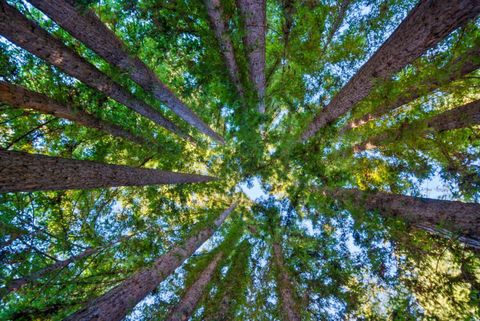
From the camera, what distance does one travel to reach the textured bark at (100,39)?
4.07 meters

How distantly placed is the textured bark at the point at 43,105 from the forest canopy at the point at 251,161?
0.04 m

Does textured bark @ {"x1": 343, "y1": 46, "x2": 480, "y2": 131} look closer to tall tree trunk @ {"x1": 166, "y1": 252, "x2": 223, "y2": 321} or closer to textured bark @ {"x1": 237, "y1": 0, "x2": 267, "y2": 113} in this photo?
textured bark @ {"x1": 237, "y1": 0, "x2": 267, "y2": 113}

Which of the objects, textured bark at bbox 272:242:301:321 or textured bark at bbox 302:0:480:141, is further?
textured bark at bbox 272:242:301:321

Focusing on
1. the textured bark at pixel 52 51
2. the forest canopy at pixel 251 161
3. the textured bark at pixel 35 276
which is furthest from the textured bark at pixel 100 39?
the textured bark at pixel 35 276

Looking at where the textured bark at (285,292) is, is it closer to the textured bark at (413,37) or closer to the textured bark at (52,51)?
the textured bark at (413,37)

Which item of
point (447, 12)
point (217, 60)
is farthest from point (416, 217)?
point (217, 60)

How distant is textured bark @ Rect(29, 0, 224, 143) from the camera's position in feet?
13.3

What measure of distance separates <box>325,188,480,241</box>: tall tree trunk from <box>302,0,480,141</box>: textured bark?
10.2ft

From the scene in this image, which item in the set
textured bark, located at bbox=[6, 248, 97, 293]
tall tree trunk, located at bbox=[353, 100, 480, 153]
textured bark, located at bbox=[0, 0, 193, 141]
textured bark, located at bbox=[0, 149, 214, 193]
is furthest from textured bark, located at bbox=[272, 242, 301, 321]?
textured bark, located at bbox=[0, 0, 193, 141]

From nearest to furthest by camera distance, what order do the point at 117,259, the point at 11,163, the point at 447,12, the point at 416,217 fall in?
1. the point at 447,12
2. the point at 11,163
3. the point at 416,217
4. the point at 117,259

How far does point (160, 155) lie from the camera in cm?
893

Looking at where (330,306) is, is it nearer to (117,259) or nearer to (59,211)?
(117,259)

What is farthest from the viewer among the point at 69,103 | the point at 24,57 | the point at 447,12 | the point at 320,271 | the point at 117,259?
the point at 117,259

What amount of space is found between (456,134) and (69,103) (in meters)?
11.7
